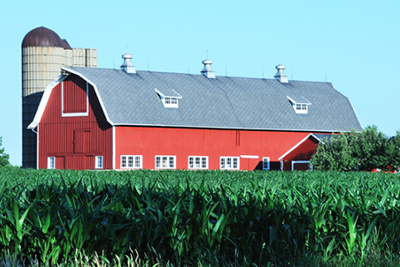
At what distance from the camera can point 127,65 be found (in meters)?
52.2

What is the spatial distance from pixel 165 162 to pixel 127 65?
29.0 feet

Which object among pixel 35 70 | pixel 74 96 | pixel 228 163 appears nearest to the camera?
pixel 74 96

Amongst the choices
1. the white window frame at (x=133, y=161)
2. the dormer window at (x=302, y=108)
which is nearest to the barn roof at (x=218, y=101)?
the dormer window at (x=302, y=108)

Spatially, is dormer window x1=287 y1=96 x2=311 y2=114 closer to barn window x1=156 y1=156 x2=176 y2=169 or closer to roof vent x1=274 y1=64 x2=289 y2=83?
roof vent x1=274 y1=64 x2=289 y2=83

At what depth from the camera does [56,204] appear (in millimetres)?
9055

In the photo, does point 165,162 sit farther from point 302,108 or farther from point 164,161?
point 302,108

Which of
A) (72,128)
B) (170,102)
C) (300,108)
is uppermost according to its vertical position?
(170,102)

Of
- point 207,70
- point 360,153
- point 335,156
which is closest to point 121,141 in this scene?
point 207,70

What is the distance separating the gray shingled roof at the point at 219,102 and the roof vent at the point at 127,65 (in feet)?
2.34

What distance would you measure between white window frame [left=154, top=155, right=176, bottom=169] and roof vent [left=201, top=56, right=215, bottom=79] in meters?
10.3

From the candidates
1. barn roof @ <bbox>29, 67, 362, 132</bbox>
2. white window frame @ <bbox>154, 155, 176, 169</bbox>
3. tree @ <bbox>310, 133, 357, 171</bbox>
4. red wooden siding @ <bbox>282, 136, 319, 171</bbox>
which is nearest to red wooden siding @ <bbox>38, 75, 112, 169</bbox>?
barn roof @ <bbox>29, 67, 362, 132</bbox>

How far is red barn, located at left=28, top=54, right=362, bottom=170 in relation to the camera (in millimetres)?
47000

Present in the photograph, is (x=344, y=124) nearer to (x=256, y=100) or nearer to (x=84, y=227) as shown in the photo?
(x=256, y=100)

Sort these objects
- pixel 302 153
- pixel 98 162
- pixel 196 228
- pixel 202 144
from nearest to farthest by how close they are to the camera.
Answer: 1. pixel 196 228
2. pixel 98 162
3. pixel 202 144
4. pixel 302 153
